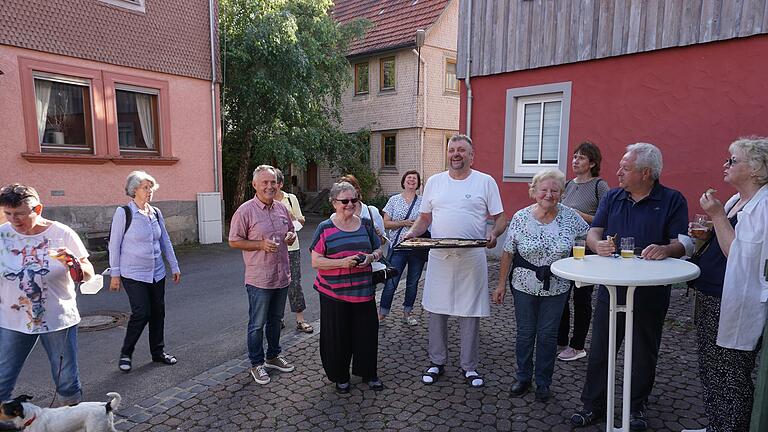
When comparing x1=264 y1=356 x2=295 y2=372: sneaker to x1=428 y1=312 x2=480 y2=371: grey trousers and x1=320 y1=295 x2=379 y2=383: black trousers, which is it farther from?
x1=428 y1=312 x2=480 y2=371: grey trousers

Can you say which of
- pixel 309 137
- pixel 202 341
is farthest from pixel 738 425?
pixel 309 137

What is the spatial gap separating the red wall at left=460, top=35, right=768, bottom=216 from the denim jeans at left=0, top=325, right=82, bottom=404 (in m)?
7.06

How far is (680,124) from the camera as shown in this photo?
22.2 ft

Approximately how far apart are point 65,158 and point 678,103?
400 inches

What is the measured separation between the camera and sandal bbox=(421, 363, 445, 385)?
3.97m

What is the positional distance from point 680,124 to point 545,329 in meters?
4.85

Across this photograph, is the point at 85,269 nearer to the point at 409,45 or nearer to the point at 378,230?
the point at 378,230

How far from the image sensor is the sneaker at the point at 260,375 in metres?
4.00

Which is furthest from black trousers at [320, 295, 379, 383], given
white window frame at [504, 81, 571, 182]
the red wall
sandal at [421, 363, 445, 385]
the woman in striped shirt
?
white window frame at [504, 81, 571, 182]

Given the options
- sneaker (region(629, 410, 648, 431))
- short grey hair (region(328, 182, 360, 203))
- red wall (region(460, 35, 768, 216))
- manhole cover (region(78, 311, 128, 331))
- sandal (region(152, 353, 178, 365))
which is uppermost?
red wall (region(460, 35, 768, 216))

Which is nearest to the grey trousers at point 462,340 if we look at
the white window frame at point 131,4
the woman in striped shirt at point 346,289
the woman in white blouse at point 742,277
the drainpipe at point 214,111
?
the woman in striped shirt at point 346,289

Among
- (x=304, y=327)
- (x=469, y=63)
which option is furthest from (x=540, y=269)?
(x=469, y=63)

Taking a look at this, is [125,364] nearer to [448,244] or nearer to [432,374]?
[432,374]

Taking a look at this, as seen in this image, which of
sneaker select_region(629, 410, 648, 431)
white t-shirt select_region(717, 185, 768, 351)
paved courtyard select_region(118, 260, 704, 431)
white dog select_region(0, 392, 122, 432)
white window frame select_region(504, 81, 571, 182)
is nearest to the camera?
white t-shirt select_region(717, 185, 768, 351)
